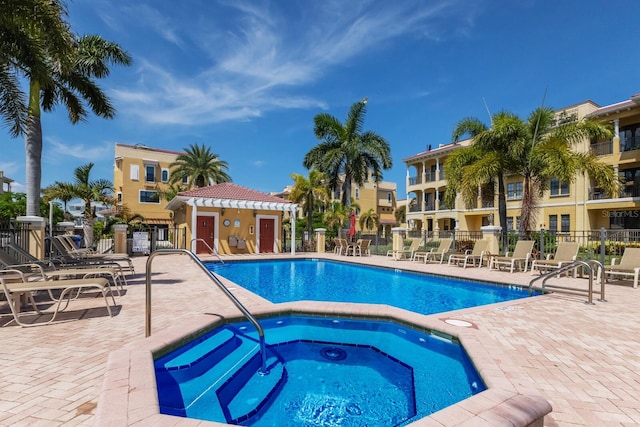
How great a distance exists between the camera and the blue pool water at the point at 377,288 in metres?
8.39

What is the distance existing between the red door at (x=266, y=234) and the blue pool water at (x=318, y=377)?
16623 mm

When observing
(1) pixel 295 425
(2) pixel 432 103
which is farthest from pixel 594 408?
(2) pixel 432 103

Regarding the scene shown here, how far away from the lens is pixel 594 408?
2.81 m

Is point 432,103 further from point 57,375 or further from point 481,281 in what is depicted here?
point 57,375

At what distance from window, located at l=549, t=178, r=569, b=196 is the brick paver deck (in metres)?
22.4

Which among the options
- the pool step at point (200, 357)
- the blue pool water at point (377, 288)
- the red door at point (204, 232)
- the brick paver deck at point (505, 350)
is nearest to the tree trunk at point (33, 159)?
the brick paver deck at point (505, 350)

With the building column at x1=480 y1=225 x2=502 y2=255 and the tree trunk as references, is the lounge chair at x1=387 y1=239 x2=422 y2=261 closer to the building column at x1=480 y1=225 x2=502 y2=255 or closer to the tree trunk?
the building column at x1=480 y1=225 x2=502 y2=255

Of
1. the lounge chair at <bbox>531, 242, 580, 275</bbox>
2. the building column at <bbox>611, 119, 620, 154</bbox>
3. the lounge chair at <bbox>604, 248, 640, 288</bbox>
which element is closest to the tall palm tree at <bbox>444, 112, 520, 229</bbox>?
the lounge chair at <bbox>531, 242, 580, 275</bbox>

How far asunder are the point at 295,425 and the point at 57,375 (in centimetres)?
240

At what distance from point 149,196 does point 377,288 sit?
3558 centimetres

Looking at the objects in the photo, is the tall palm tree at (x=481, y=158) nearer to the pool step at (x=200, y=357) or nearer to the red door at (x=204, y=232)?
the pool step at (x=200, y=357)

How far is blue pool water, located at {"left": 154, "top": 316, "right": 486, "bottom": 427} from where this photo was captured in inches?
130

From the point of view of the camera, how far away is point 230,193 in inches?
853

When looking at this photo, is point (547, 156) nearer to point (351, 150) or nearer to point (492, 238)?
point (492, 238)
